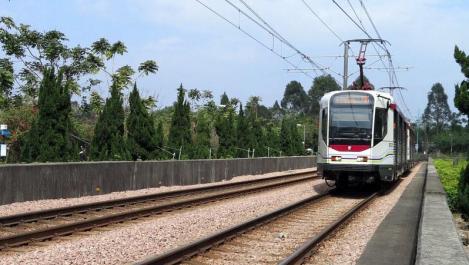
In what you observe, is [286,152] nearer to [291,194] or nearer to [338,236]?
[291,194]

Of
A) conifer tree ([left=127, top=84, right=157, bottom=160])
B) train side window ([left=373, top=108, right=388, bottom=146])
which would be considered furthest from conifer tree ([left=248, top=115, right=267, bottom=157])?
train side window ([left=373, top=108, right=388, bottom=146])

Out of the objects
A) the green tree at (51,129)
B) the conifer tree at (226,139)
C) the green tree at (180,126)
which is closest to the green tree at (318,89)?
the conifer tree at (226,139)

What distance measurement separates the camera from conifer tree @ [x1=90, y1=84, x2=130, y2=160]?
25.0 meters

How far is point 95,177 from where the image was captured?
1733cm

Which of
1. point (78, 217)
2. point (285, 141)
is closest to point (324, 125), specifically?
point (78, 217)

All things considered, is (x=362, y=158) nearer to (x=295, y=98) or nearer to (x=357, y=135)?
(x=357, y=135)

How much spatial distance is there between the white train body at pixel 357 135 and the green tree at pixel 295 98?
153855 millimetres

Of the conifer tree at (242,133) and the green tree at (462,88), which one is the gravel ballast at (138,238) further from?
the conifer tree at (242,133)

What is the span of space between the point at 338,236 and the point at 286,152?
44.6 metres

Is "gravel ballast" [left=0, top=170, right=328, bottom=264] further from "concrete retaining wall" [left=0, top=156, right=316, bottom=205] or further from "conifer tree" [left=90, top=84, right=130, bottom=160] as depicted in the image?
"conifer tree" [left=90, top=84, right=130, bottom=160]

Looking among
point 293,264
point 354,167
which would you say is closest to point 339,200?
point 354,167

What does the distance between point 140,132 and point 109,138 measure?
276 centimetres

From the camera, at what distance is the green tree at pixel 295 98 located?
17462cm

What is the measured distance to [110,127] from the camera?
84.3ft
